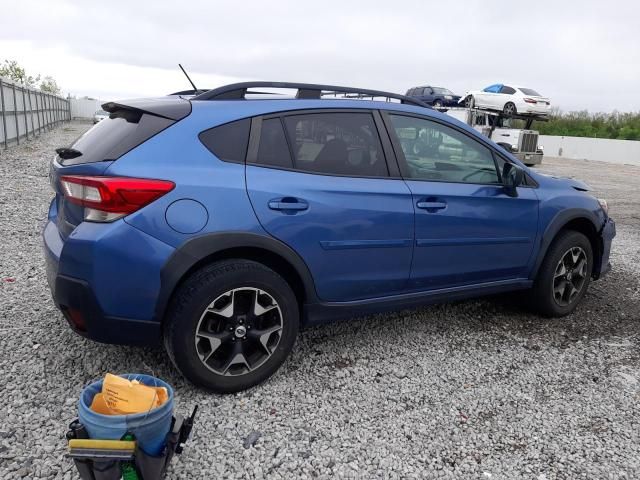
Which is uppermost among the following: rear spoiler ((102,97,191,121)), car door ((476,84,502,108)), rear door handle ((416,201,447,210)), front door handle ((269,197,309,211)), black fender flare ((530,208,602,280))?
car door ((476,84,502,108))

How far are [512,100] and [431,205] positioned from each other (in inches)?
778

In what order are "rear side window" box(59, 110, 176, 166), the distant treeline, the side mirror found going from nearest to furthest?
"rear side window" box(59, 110, 176, 166), the side mirror, the distant treeline

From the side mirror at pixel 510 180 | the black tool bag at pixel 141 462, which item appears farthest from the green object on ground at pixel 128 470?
the side mirror at pixel 510 180

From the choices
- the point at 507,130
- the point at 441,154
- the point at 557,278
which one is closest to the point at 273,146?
the point at 441,154

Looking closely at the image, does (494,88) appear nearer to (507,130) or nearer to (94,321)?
(507,130)

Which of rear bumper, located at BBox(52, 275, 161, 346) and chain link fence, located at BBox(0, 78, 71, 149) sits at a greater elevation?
chain link fence, located at BBox(0, 78, 71, 149)

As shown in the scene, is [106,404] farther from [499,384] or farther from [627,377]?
[627,377]

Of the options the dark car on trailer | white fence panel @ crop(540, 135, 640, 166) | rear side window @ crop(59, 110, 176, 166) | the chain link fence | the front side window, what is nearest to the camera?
rear side window @ crop(59, 110, 176, 166)

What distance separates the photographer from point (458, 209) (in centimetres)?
361

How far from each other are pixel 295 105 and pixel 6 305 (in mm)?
2675

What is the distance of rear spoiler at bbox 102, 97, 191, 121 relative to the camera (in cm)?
290

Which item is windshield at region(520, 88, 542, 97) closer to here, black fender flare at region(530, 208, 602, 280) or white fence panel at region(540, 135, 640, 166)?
Result: white fence panel at region(540, 135, 640, 166)

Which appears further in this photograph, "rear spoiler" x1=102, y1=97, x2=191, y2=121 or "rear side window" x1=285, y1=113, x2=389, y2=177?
"rear side window" x1=285, y1=113, x2=389, y2=177

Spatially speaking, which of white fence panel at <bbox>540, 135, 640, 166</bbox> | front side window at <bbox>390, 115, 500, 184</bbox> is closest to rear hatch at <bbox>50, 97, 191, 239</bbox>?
front side window at <bbox>390, 115, 500, 184</bbox>
